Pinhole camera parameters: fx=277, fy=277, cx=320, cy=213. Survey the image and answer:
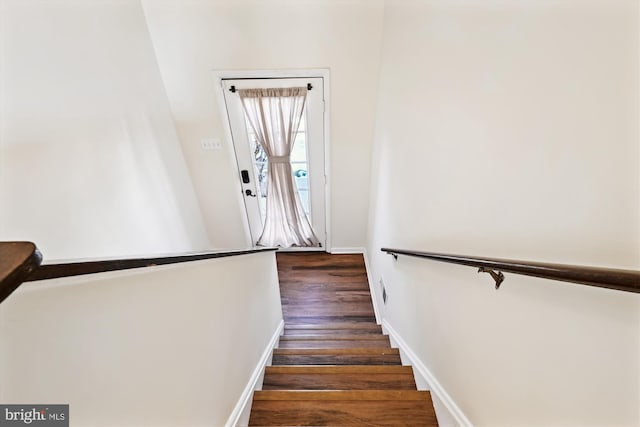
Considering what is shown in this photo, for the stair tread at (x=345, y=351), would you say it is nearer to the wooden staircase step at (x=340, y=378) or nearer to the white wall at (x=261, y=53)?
the wooden staircase step at (x=340, y=378)

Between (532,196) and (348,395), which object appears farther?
(348,395)

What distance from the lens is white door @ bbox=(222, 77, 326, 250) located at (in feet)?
8.61

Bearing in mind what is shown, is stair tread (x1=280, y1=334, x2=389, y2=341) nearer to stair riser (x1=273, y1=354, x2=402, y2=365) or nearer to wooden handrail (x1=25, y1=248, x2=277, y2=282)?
stair riser (x1=273, y1=354, x2=402, y2=365)

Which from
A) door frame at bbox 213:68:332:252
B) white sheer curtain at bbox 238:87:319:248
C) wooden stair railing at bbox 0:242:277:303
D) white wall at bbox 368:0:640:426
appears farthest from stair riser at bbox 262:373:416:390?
door frame at bbox 213:68:332:252

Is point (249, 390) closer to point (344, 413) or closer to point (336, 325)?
point (344, 413)

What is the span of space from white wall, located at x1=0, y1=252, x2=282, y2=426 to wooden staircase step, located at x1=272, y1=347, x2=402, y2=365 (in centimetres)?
90

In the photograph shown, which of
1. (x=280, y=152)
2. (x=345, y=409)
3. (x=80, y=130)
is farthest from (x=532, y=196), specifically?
(x=280, y=152)

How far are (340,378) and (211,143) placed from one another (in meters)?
2.44

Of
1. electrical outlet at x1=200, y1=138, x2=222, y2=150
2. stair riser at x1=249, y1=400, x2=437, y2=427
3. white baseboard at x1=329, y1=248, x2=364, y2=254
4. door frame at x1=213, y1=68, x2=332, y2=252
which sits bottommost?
white baseboard at x1=329, y1=248, x2=364, y2=254

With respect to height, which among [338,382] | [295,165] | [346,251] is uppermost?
[295,165]

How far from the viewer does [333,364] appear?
2000 millimetres

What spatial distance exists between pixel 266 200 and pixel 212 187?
63 centimetres

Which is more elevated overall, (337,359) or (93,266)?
(93,266)

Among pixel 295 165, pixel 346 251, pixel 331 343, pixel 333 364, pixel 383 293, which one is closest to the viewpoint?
pixel 333 364
